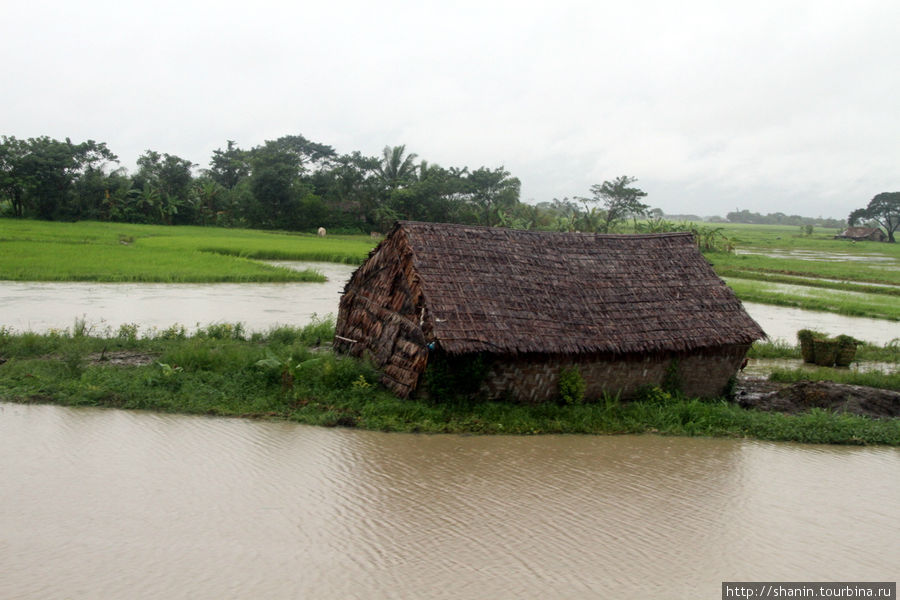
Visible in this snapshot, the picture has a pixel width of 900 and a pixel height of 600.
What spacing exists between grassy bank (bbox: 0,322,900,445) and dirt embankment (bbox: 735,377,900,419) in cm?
52

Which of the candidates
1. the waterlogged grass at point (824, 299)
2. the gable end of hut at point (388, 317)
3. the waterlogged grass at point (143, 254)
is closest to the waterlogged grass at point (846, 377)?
the gable end of hut at point (388, 317)

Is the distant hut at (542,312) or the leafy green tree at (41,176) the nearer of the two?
the distant hut at (542,312)

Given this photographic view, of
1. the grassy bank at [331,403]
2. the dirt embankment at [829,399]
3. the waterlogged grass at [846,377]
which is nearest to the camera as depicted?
the grassy bank at [331,403]

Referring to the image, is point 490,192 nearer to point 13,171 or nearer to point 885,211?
point 13,171

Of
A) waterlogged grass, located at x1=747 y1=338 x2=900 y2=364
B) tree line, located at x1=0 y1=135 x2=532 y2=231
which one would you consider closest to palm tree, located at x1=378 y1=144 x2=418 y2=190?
tree line, located at x1=0 y1=135 x2=532 y2=231

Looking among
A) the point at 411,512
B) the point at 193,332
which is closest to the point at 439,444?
the point at 411,512

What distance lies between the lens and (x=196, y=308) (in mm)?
14086

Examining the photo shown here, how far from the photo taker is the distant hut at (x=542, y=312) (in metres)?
7.64

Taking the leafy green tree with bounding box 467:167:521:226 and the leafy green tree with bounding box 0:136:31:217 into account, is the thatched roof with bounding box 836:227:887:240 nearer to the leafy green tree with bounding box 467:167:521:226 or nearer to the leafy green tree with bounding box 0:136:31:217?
the leafy green tree with bounding box 467:167:521:226

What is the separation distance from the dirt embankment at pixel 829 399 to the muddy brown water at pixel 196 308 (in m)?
5.11

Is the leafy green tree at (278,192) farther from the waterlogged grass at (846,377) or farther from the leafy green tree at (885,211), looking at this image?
the leafy green tree at (885,211)

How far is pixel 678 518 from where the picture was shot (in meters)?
5.57

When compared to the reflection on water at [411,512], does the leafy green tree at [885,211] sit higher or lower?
higher

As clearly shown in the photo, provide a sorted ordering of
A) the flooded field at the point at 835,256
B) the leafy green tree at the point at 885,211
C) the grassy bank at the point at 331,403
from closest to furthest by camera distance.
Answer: the grassy bank at the point at 331,403 < the flooded field at the point at 835,256 < the leafy green tree at the point at 885,211
